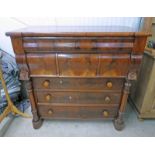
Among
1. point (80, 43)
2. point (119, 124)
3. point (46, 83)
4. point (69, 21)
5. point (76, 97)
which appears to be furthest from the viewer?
point (69, 21)

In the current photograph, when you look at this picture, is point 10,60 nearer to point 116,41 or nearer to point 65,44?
point 65,44

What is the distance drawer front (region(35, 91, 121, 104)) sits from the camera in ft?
4.25

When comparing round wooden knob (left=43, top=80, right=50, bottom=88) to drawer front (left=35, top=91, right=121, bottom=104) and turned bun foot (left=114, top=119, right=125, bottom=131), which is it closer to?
drawer front (left=35, top=91, right=121, bottom=104)

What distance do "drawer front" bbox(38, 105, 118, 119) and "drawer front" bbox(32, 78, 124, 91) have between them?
0.24 metres

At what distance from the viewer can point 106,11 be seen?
1.32 metres

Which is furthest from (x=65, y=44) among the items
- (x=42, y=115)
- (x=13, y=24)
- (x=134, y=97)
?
(x=134, y=97)

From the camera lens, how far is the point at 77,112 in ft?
4.61

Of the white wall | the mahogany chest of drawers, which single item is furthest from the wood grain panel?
the white wall

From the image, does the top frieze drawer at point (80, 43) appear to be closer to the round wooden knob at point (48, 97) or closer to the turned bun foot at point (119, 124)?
the round wooden knob at point (48, 97)

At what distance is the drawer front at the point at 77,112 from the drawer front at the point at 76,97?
0.08 m

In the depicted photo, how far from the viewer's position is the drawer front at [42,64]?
3.57ft

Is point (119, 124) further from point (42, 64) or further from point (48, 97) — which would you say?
point (42, 64)

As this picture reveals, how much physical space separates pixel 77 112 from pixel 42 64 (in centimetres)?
63

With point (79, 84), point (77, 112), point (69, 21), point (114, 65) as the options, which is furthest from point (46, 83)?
point (69, 21)
